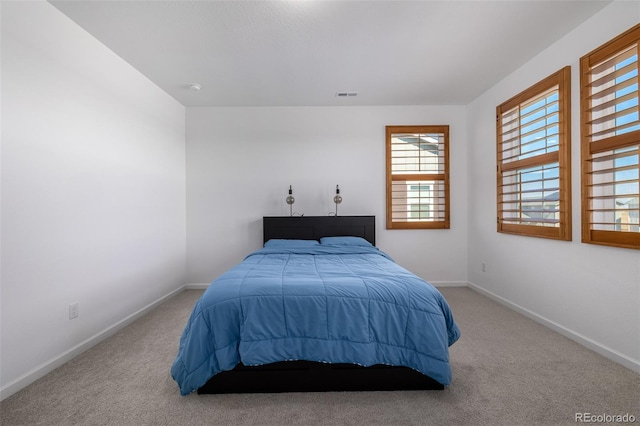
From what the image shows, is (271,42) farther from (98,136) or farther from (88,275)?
(88,275)

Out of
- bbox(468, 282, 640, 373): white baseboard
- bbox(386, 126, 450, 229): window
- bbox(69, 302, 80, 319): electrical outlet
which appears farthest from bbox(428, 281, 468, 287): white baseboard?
bbox(69, 302, 80, 319): electrical outlet

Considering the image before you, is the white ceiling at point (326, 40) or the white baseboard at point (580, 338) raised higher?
the white ceiling at point (326, 40)

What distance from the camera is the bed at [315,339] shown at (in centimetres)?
169

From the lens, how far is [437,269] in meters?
4.16

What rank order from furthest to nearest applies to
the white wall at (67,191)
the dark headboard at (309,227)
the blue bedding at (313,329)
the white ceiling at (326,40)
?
the dark headboard at (309,227) → the white ceiling at (326,40) → the white wall at (67,191) → the blue bedding at (313,329)

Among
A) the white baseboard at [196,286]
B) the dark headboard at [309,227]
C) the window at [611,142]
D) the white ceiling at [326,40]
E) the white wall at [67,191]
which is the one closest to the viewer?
the white wall at [67,191]

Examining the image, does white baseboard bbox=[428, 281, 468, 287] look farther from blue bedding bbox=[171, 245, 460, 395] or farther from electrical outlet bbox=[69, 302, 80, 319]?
electrical outlet bbox=[69, 302, 80, 319]

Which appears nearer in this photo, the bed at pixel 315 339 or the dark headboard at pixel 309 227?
the bed at pixel 315 339

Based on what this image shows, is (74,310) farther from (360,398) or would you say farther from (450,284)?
(450,284)

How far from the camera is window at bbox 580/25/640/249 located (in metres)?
2.00

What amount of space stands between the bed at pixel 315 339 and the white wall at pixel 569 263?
1360mm

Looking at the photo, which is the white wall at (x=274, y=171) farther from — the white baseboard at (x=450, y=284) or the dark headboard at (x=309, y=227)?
the dark headboard at (x=309, y=227)

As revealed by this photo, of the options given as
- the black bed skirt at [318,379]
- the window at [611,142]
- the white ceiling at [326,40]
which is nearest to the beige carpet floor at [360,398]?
the black bed skirt at [318,379]

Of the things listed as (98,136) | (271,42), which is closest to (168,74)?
(98,136)
